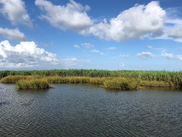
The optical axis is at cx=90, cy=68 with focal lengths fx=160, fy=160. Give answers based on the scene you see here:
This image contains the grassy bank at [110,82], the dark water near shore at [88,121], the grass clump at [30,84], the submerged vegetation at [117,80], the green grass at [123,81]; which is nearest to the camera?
the dark water near shore at [88,121]

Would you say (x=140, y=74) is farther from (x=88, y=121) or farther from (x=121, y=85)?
(x=88, y=121)

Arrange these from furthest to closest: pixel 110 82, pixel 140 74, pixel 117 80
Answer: pixel 140 74, pixel 117 80, pixel 110 82

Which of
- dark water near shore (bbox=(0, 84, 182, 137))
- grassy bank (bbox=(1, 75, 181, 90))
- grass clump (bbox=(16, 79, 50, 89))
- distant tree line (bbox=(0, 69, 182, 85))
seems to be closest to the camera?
dark water near shore (bbox=(0, 84, 182, 137))

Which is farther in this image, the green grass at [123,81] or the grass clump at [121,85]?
the grass clump at [121,85]

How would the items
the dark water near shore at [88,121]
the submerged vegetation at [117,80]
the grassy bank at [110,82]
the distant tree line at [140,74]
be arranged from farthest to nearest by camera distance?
the distant tree line at [140,74]
the submerged vegetation at [117,80]
the grassy bank at [110,82]
the dark water near shore at [88,121]

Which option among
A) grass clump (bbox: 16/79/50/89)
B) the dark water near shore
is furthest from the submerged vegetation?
the dark water near shore

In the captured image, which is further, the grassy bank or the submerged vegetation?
the submerged vegetation

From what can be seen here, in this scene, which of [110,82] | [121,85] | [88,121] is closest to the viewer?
[88,121]

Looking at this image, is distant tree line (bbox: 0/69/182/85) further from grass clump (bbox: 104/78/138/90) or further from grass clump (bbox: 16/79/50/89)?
grass clump (bbox: 16/79/50/89)

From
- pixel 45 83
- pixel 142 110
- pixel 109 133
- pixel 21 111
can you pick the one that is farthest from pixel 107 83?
pixel 109 133

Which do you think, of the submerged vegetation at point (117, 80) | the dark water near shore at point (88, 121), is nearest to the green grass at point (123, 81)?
the submerged vegetation at point (117, 80)

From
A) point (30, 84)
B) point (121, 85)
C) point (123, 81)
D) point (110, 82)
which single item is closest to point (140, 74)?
point (123, 81)

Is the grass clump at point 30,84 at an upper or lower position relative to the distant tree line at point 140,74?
lower

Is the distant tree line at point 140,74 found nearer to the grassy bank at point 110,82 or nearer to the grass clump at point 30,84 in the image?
the grassy bank at point 110,82
